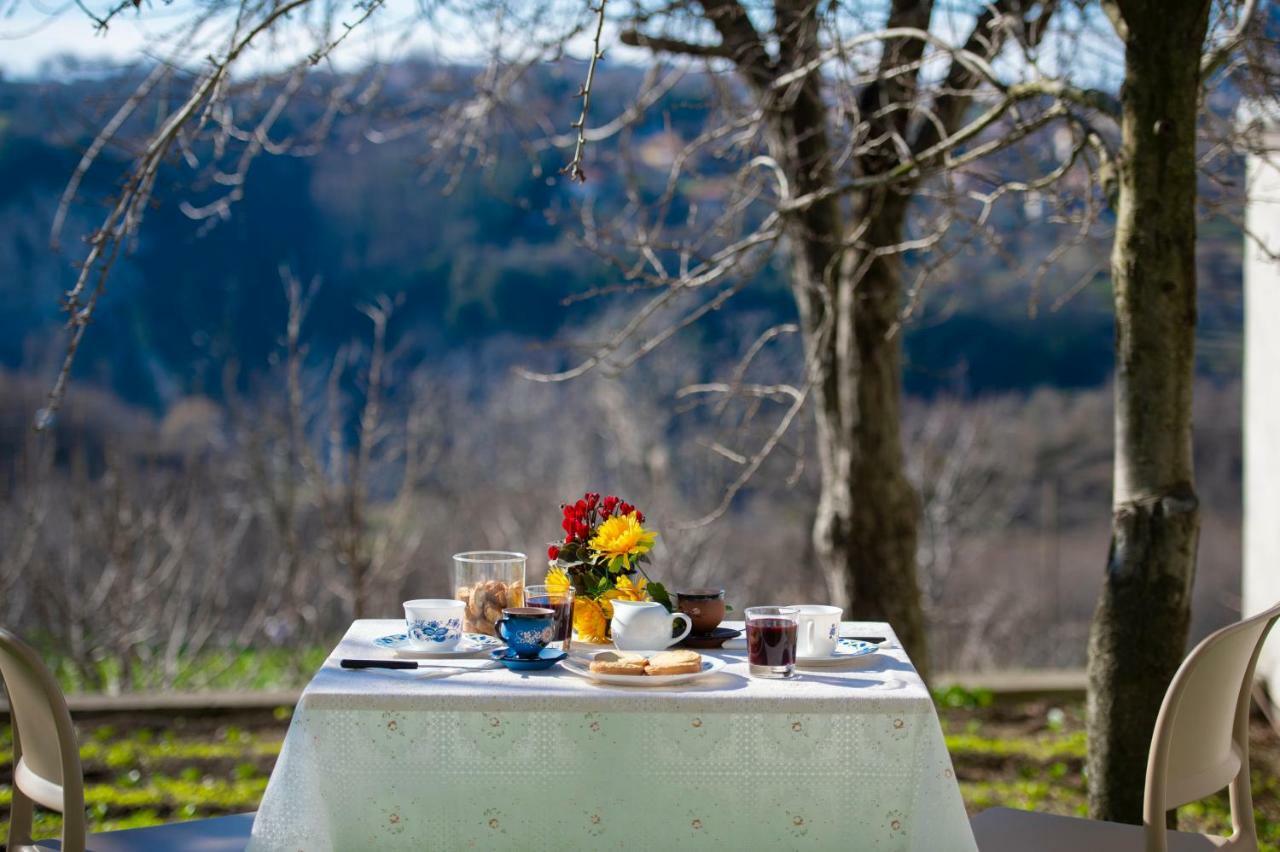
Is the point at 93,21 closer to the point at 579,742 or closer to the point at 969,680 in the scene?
the point at 579,742

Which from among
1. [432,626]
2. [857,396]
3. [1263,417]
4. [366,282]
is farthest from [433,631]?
[366,282]

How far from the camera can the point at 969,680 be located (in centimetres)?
502

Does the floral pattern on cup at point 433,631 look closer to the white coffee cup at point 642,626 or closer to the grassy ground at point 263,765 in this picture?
the white coffee cup at point 642,626

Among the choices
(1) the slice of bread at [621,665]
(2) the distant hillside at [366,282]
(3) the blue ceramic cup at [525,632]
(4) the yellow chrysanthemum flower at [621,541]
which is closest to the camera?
(1) the slice of bread at [621,665]

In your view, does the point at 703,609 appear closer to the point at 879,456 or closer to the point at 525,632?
the point at 525,632

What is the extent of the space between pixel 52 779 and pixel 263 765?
2267mm

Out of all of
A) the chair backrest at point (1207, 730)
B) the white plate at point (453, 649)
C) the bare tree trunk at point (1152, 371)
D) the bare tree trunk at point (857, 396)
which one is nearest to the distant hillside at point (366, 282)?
the bare tree trunk at point (857, 396)

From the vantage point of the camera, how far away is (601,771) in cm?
190

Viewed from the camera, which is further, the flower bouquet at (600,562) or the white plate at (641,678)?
the flower bouquet at (600,562)

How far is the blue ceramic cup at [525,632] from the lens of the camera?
207 cm

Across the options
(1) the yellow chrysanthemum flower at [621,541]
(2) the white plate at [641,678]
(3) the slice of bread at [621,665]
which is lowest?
(2) the white plate at [641,678]

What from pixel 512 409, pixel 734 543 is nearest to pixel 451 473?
pixel 512 409

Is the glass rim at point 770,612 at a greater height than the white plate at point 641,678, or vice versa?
the glass rim at point 770,612

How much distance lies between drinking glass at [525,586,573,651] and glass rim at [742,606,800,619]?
0.32 m
